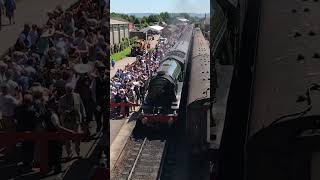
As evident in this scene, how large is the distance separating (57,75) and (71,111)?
57 centimetres

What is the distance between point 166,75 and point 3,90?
29.9ft

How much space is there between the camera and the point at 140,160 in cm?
1231

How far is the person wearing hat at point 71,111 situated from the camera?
7.14m

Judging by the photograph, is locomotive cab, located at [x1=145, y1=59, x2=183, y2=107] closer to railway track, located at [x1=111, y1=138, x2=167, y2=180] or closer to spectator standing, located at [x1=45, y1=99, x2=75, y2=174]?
railway track, located at [x1=111, y1=138, x2=167, y2=180]

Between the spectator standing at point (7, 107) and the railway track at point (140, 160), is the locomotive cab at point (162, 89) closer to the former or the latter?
the railway track at point (140, 160)

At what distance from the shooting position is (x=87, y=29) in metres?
7.04

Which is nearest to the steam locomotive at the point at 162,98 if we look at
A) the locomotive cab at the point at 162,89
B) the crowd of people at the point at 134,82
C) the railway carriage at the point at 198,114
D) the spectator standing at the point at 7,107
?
the locomotive cab at the point at 162,89

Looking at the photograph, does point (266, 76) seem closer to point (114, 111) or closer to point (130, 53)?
point (114, 111)

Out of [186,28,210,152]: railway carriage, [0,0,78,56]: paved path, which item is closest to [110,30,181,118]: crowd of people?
[186,28,210,152]: railway carriage

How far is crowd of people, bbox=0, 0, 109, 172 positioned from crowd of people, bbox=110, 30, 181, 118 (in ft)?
29.3

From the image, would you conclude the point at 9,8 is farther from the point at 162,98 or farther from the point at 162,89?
the point at 162,98

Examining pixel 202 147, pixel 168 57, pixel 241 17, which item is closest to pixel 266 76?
pixel 241 17

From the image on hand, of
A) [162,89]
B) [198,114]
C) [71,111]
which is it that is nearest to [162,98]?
[162,89]

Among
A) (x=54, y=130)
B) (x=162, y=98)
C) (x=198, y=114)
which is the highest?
(x=54, y=130)
